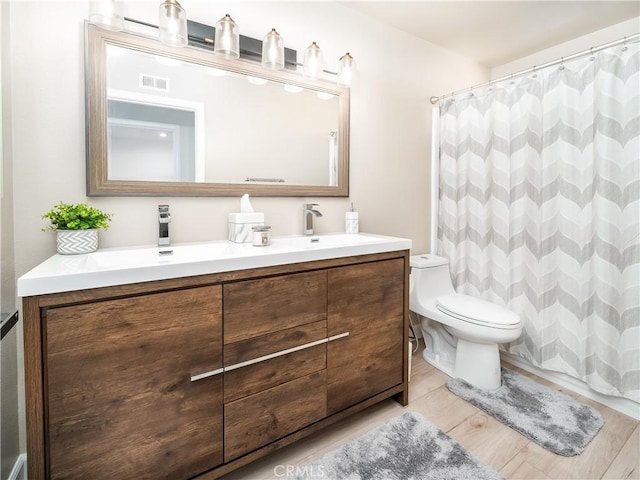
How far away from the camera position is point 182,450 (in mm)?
1072

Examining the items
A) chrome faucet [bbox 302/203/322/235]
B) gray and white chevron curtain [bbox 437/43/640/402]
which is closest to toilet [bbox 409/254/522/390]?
gray and white chevron curtain [bbox 437/43/640/402]

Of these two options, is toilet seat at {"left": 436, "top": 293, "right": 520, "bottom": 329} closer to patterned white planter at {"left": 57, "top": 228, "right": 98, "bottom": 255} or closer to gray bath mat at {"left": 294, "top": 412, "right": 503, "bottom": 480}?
gray bath mat at {"left": 294, "top": 412, "right": 503, "bottom": 480}

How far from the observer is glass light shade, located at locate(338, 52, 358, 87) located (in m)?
1.85

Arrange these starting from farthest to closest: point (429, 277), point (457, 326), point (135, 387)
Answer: point (429, 277)
point (457, 326)
point (135, 387)

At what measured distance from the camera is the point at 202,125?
1.53 meters

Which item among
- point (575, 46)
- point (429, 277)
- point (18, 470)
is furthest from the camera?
point (575, 46)

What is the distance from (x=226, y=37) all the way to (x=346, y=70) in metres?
0.72

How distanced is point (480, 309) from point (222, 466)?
162 cm

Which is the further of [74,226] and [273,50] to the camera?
[273,50]

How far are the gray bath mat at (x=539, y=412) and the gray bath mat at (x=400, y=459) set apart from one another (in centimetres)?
38

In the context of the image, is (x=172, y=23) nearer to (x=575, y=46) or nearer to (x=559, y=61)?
(x=559, y=61)

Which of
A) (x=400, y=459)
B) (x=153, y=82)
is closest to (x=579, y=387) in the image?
(x=400, y=459)

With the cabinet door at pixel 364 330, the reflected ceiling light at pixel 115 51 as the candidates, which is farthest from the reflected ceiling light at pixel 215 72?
the cabinet door at pixel 364 330

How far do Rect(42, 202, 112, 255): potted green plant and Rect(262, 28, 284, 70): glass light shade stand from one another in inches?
43.3
